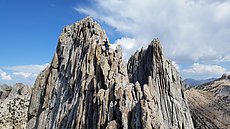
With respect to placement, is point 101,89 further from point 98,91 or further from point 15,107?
point 15,107

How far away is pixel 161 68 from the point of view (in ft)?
265

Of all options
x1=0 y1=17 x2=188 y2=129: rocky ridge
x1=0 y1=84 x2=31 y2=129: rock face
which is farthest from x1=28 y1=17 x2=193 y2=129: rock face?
x1=0 y1=84 x2=31 y2=129: rock face

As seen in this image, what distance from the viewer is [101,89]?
224 feet

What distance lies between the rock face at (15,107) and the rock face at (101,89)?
840 centimetres

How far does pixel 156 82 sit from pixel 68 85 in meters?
22.8

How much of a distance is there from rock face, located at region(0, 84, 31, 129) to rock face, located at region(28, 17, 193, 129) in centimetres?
840

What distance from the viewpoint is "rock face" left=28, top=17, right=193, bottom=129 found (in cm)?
6087

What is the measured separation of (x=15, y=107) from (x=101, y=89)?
171 feet

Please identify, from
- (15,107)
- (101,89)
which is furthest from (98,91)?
(15,107)

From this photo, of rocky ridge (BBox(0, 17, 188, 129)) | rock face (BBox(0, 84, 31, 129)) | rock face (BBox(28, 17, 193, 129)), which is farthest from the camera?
rock face (BBox(0, 84, 31, 129))

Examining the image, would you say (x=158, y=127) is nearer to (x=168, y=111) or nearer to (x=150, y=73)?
(x=168, y=111)

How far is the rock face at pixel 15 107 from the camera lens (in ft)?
343

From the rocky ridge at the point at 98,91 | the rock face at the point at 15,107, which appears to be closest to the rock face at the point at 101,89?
the rocky ridge at the point at 98,91

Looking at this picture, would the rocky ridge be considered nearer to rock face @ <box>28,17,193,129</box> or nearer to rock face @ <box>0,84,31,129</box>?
rock face @ <box>28,17,193,129</box>
